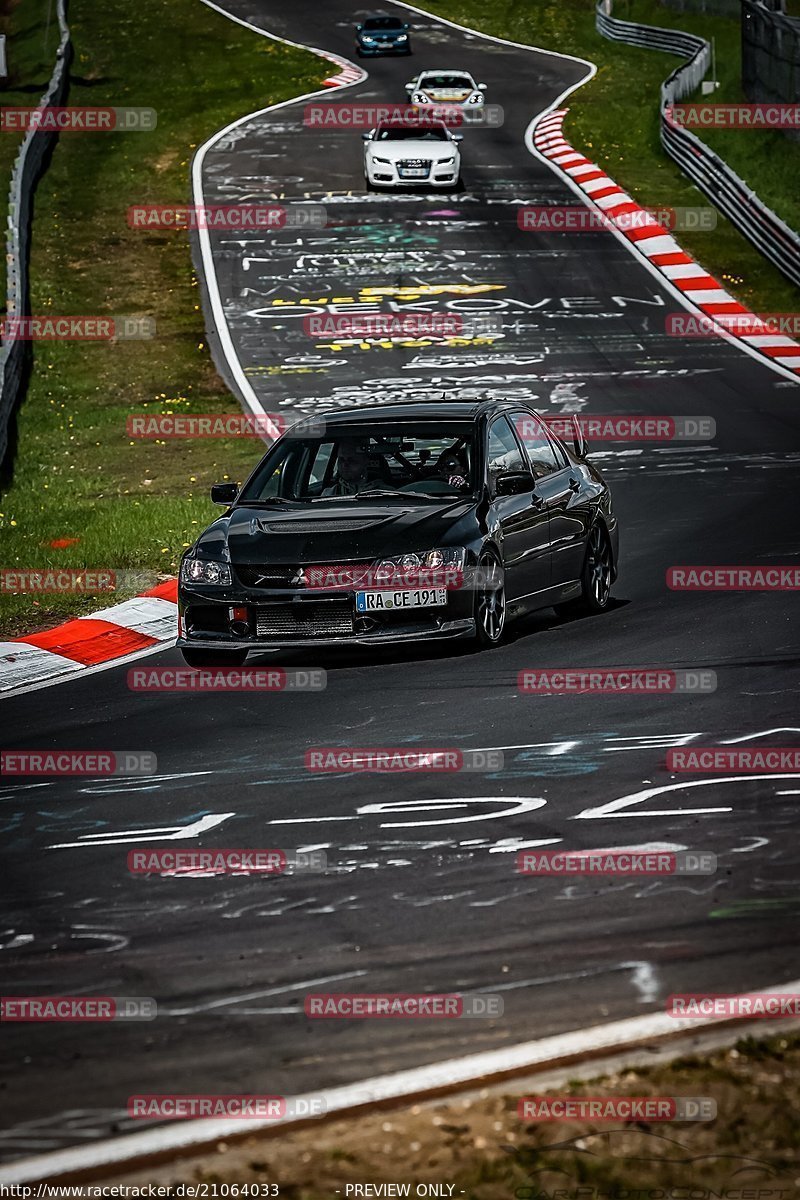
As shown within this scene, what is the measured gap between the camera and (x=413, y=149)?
36.8m

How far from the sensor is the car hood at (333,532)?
11117mm

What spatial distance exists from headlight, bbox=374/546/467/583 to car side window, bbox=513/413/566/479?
1.71 m

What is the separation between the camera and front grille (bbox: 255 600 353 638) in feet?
36.2

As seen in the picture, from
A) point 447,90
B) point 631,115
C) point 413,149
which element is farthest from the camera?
point 447,90

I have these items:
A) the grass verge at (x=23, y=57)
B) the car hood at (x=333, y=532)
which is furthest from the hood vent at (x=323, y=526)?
the grass verge at (x=23, y=57)

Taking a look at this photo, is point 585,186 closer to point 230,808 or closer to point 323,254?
point 323,254

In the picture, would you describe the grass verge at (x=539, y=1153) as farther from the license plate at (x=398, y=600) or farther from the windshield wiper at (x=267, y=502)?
the windshield wiper at (x=267, y=502)

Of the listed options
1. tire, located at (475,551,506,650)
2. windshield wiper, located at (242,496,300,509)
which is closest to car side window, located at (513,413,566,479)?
tire, located at (475,551,506,650)

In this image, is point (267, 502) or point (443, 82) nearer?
point (267, 502)

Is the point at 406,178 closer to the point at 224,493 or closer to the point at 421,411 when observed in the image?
the point at 421,411

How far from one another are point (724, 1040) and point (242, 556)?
6510mm

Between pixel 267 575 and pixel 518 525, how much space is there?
5.83 ft

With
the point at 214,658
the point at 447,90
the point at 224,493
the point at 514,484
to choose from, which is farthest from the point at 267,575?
the point at 447,90

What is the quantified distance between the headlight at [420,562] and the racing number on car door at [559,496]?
1403 millimetres
